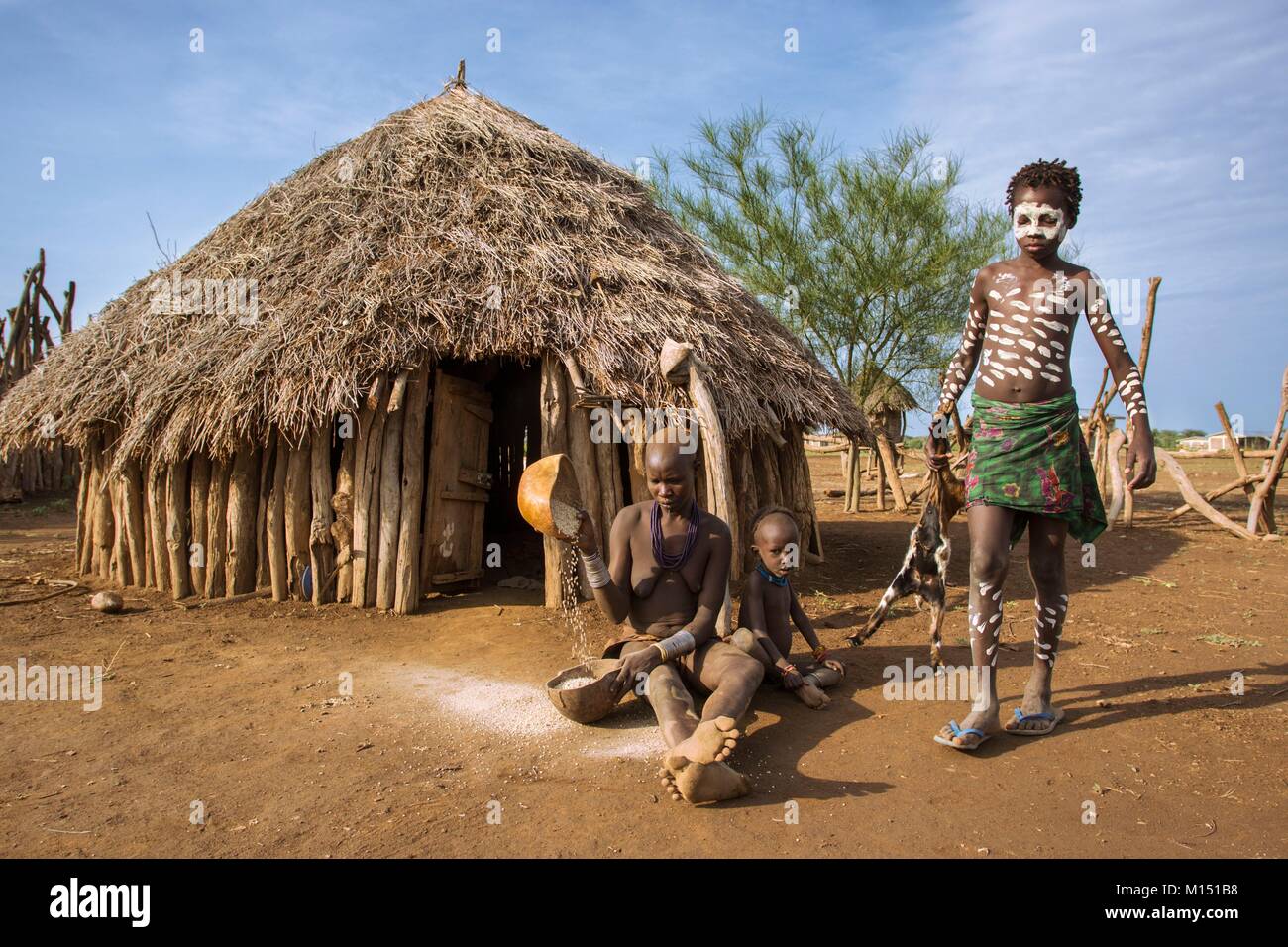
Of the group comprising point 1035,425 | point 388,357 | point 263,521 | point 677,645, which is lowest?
point 677,645

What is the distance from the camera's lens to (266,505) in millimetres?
6223

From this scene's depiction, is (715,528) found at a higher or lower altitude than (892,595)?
higher

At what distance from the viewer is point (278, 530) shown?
6.12 m

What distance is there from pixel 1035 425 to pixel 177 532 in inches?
236

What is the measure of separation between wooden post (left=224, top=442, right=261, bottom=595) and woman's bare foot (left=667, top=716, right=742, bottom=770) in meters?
4.62

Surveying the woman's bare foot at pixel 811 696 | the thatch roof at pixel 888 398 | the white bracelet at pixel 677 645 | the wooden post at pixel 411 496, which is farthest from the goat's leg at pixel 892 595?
the thatch roof at pixel 888 398

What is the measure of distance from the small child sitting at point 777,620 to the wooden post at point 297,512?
360cm

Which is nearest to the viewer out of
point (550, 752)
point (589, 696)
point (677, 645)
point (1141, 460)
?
point (1141, 460)

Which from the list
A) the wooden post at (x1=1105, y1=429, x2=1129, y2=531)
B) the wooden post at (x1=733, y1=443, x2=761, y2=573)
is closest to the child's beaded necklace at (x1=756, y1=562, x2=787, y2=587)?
the wooden post at (x1=733, y1=443, x2=761, y2=573)

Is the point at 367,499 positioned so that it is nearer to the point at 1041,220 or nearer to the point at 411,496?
the point at 411,496

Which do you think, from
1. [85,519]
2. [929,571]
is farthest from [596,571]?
[85,519]

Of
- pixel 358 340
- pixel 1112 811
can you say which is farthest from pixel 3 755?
pixel 1112 811

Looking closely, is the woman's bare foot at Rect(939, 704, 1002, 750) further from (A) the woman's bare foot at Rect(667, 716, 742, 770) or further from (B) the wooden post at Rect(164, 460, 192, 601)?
(B) the wooden post at Rect(164, 460, 192, 601)
